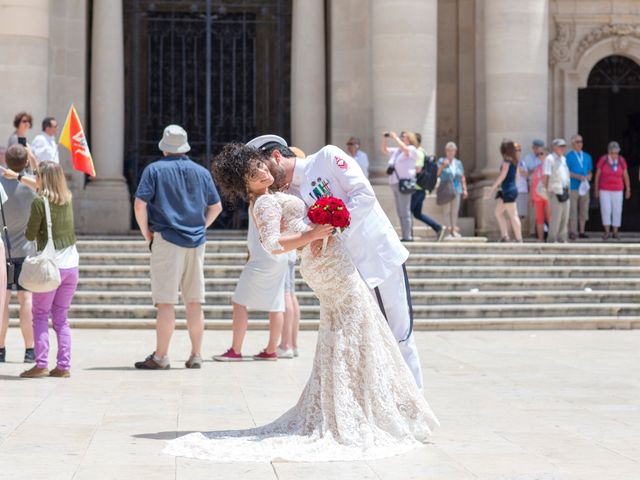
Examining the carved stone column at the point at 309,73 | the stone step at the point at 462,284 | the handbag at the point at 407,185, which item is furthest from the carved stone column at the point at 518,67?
the stone step at the point at 462,284

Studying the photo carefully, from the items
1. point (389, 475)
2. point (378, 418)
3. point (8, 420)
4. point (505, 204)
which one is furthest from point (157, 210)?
point (505, 204)

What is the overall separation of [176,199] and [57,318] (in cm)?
132

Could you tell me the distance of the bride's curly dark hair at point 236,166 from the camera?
6.98 meters

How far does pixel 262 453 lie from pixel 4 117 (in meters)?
13.8

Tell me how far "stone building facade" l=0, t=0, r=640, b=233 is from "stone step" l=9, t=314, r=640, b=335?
502 cm

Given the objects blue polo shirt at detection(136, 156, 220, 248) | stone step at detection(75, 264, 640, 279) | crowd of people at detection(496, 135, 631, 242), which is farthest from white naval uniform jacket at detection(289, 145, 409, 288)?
crowd of people at detection(496, 135, 631, 242)

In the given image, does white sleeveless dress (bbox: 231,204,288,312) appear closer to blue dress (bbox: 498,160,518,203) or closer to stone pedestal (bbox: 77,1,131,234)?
blue dress (bbox: 498,160,518,203)

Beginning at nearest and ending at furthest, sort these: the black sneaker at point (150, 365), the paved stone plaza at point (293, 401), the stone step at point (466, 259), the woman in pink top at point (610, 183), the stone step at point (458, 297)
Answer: the paved stone plaza at point (293, 401), the black sneaker at point (150, 365), the stone step at point (458, 297), the stone step at point (466, 259), the woman in pink top at point (610, 183)

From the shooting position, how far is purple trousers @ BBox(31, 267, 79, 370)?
9.83 metres

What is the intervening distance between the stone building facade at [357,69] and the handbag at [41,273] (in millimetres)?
9981

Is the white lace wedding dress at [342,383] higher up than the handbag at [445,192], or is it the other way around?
the handbag at [445,192]

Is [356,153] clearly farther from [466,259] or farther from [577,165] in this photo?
[577,165]

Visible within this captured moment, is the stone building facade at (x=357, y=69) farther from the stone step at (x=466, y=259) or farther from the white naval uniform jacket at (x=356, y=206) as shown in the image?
the white naval uniform jacket at (x=356, y=206)

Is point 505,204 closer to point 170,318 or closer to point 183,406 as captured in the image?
point 170,318
